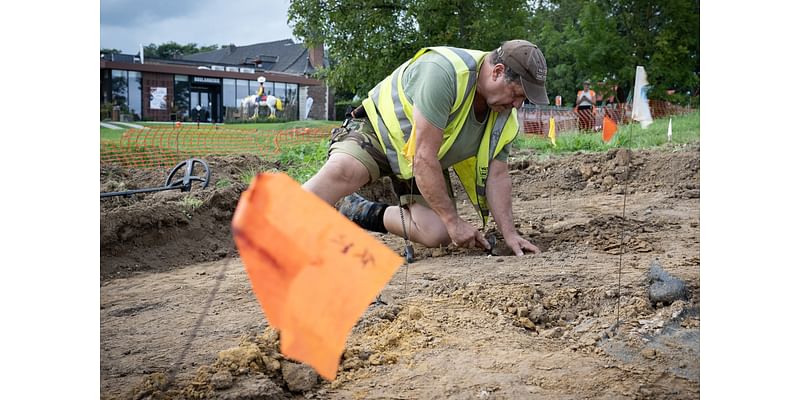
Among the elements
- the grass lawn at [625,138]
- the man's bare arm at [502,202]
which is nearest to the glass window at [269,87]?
the man's bare arm at [502,202]

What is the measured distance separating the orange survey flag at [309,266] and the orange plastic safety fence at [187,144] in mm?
2003

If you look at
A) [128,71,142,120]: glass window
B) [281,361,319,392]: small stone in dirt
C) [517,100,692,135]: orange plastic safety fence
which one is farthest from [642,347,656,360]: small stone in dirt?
[517,100,692,135]: orange plastic safety fence

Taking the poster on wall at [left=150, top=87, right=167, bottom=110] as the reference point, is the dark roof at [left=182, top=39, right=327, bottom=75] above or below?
above

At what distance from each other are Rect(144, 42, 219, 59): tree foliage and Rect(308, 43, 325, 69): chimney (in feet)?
1.41

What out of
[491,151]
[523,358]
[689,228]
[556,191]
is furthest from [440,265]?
[556,191]

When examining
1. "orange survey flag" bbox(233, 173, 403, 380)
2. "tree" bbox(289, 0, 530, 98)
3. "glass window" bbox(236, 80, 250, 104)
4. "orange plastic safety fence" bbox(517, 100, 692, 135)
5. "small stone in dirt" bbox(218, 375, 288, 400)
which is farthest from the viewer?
"orange plastic safety fence" bbox(517, 100, 692, 135)

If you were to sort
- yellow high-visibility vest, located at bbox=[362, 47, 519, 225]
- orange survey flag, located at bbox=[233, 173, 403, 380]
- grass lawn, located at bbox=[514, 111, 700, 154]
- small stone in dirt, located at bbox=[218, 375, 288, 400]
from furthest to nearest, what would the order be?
grass lawn, located at bbox=[514, 111, 700, 154] → yellow high-visibility vest, located at bbox=[362, 47, 519, 225] → small stone in dirt, located at bbox=[218, 375, 288, 400] → orange survey flag, located at bbox=[233, 173, 403, 380]

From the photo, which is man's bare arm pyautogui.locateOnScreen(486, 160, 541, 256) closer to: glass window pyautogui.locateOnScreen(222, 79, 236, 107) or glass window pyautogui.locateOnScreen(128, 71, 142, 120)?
glass window pyautogui.locateOnScreen(222, 79, 236, 107)

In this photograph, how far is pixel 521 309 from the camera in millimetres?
1789

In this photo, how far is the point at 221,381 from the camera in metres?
1.39

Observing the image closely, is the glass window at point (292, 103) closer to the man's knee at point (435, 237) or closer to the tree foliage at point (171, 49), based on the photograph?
the tree foliage at point (171, 49)

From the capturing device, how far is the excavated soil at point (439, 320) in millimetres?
1410

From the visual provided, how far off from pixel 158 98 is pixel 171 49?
0.23m

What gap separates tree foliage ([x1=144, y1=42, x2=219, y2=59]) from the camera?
2253 mm
